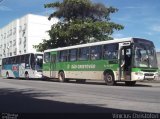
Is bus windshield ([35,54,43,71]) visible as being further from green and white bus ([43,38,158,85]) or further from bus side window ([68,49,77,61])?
bus side window ([68,49,77,61])

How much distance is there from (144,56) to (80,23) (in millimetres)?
17888

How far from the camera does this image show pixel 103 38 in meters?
42.9

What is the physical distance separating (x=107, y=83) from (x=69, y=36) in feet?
55.0

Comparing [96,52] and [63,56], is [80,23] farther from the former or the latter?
[96,52]

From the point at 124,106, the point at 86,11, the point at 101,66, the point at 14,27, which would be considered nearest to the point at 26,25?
the point at 14,27

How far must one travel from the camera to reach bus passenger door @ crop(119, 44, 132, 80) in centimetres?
2455

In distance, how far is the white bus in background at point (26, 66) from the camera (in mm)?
38688

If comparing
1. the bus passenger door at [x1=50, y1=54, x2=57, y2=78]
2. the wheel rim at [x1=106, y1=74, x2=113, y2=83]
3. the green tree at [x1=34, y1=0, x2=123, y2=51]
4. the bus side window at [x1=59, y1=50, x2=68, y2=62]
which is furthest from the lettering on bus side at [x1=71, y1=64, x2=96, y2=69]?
the green tree at [x1=34, y1=0, x2=123, y2=51]

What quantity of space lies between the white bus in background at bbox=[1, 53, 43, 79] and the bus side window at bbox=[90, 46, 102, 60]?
1152 centimetres

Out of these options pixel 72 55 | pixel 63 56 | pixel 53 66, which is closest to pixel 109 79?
pixel 72 55

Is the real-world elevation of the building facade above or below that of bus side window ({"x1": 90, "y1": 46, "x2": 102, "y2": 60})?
above

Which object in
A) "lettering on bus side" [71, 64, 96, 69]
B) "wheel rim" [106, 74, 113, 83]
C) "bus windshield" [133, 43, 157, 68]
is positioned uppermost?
"bus windshield" [133, 43, 157, 68]

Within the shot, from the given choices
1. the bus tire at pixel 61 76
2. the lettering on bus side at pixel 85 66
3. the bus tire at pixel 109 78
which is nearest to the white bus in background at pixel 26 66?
the bus tire at pixel 61 76

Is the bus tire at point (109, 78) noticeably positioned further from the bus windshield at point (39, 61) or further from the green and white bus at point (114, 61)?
the bus windshield at point (39, 61)
